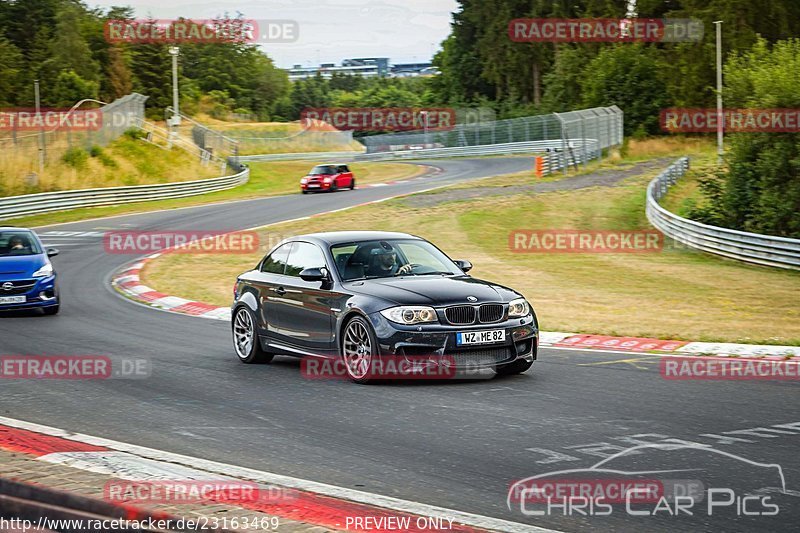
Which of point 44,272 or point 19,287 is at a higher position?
point 44,272

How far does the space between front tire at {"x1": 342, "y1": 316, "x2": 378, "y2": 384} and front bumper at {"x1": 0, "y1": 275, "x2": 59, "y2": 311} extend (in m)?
8.77

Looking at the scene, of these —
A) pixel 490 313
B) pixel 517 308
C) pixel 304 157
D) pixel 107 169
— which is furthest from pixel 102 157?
pixel 490 313

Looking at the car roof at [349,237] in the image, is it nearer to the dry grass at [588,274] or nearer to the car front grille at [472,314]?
the car front grille at [472,314]

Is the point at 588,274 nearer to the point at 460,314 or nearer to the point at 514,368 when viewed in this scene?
the point at 514,368

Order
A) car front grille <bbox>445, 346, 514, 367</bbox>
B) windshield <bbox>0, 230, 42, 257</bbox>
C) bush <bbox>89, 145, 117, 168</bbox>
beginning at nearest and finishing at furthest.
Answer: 1. car front grille <bbox>445, 346, 514, 367</bbox>
2. windshield <bbox>0, 230, 42, 257</bbox>
3. bush <bbox>89, 145, 117, 168</bbox>

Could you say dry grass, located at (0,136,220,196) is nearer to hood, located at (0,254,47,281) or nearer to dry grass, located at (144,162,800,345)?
dry grass, located at (144,162,800,345)

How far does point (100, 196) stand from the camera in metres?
44.3

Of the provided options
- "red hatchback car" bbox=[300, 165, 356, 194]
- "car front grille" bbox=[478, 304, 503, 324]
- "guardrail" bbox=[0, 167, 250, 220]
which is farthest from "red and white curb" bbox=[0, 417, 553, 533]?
"red hatchback car" bbox=[300, 165, 356, 194]

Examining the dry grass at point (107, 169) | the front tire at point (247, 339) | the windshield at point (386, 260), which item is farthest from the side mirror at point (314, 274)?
the dry grass at point (107, 169)

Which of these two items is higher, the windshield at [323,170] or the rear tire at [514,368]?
the windshield at [323,170]

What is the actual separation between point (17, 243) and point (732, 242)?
17964 millimetres

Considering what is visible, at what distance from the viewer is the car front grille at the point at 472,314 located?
1030cm

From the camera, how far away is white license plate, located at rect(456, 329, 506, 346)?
1020 centimetres

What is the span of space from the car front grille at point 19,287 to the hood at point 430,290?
8.67 m
